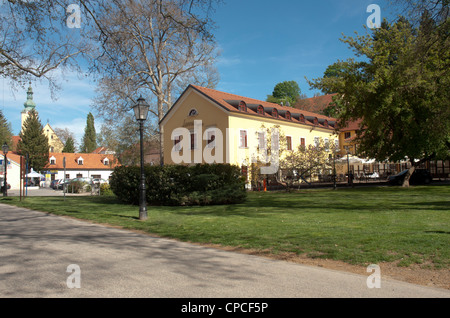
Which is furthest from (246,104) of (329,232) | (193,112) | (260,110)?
(329,232)

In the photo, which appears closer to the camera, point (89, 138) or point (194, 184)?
point (194, 184)

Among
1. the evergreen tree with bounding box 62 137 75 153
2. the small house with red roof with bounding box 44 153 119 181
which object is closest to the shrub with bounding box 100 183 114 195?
the small house with red roof with bounding box 44 153 119 181

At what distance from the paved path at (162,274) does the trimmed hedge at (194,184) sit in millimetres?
8606

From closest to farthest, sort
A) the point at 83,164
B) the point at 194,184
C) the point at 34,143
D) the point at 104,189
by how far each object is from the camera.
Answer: the point at 194,184, the point at 104,189, the point at 34,143, the point at 83,164

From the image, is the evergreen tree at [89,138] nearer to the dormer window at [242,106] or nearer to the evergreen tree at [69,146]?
the evergreen tree at [69,146]

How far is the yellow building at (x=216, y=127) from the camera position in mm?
31891

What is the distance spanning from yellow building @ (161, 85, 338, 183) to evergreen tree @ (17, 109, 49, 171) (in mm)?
34625

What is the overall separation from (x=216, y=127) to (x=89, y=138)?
73877 mm

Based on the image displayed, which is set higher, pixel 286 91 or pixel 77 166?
pixel 286 91

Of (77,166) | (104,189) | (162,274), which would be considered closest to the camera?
(162,274)

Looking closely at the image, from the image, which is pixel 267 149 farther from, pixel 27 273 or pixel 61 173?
pixel 61 173

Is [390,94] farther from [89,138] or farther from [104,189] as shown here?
[89,138]

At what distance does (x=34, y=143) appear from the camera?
6034cm
